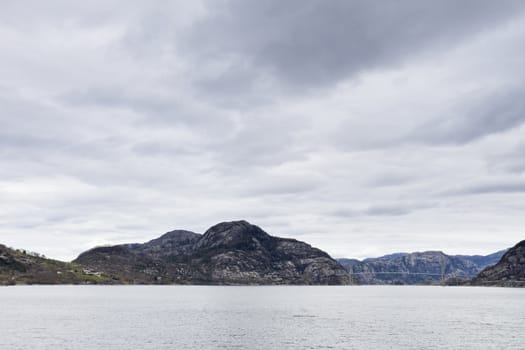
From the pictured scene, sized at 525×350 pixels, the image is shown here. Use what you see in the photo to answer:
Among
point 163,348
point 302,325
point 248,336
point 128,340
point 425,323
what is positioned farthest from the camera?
point 425,323

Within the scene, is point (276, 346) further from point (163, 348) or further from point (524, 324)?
point (524, 324)

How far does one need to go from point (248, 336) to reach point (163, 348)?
28.3 metres

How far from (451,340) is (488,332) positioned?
2594 cm

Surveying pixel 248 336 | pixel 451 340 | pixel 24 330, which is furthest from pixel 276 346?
pixel 24 330

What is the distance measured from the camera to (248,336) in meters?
128

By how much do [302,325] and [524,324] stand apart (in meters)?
77.6

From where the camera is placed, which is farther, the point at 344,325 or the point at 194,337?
the point at 344,325

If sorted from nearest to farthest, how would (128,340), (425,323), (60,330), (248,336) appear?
(128,340)
(248,336)
(60,330)
(425,323)

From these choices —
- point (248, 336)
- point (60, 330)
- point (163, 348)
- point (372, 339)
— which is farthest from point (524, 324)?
point (60, 330)

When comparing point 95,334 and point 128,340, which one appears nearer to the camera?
point 128,340

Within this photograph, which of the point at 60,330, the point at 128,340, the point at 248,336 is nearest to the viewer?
the point at 128,340

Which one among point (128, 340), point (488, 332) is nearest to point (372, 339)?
point (488, 332)

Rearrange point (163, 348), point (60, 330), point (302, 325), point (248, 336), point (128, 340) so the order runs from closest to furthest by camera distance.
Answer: point (163, 348), point (128, 340), point (248, 336), point (60, 330), point (302, 325)

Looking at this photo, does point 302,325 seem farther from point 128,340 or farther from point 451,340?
point 128,340
